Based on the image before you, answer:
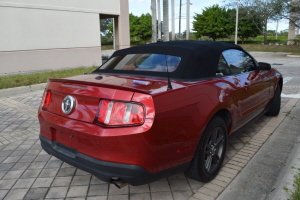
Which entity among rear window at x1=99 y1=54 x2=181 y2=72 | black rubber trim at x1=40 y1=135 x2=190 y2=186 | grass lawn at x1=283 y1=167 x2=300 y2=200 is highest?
rear window at x1=99 y1=54 x2=181 y2=72

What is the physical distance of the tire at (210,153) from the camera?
113 inches

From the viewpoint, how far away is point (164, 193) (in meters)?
2.92

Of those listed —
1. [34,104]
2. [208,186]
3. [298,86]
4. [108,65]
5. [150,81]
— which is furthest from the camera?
[298,86]

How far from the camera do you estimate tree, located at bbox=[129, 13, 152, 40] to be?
2458 inches

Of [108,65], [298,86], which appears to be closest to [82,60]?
[298,86]

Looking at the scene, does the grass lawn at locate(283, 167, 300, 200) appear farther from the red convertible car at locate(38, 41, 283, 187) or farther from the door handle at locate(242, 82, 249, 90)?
the door handle at locate(242, 82, 249, 90)

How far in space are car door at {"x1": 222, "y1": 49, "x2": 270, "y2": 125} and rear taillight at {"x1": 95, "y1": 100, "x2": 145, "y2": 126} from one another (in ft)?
5.81

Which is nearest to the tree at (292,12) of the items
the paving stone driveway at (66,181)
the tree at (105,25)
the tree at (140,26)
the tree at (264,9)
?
the tree at (264,9)

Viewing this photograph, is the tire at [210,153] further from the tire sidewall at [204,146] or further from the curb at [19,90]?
the curb at [19,90]

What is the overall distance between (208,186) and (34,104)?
216 inches

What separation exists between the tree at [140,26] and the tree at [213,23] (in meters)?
14.0

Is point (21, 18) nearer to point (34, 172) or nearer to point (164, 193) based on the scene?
point (34, 172)

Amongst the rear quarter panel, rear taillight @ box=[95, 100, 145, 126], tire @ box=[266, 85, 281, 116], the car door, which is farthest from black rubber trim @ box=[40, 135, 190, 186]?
tire @ box=[266, 85, 281, 116]

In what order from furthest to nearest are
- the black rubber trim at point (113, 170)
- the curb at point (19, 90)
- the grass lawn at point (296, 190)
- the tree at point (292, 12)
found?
the tree at point (292, 12), the curb at point (19, 90), the grass lawn at point (296, 190), the black rubber trim at point (113, 170)
